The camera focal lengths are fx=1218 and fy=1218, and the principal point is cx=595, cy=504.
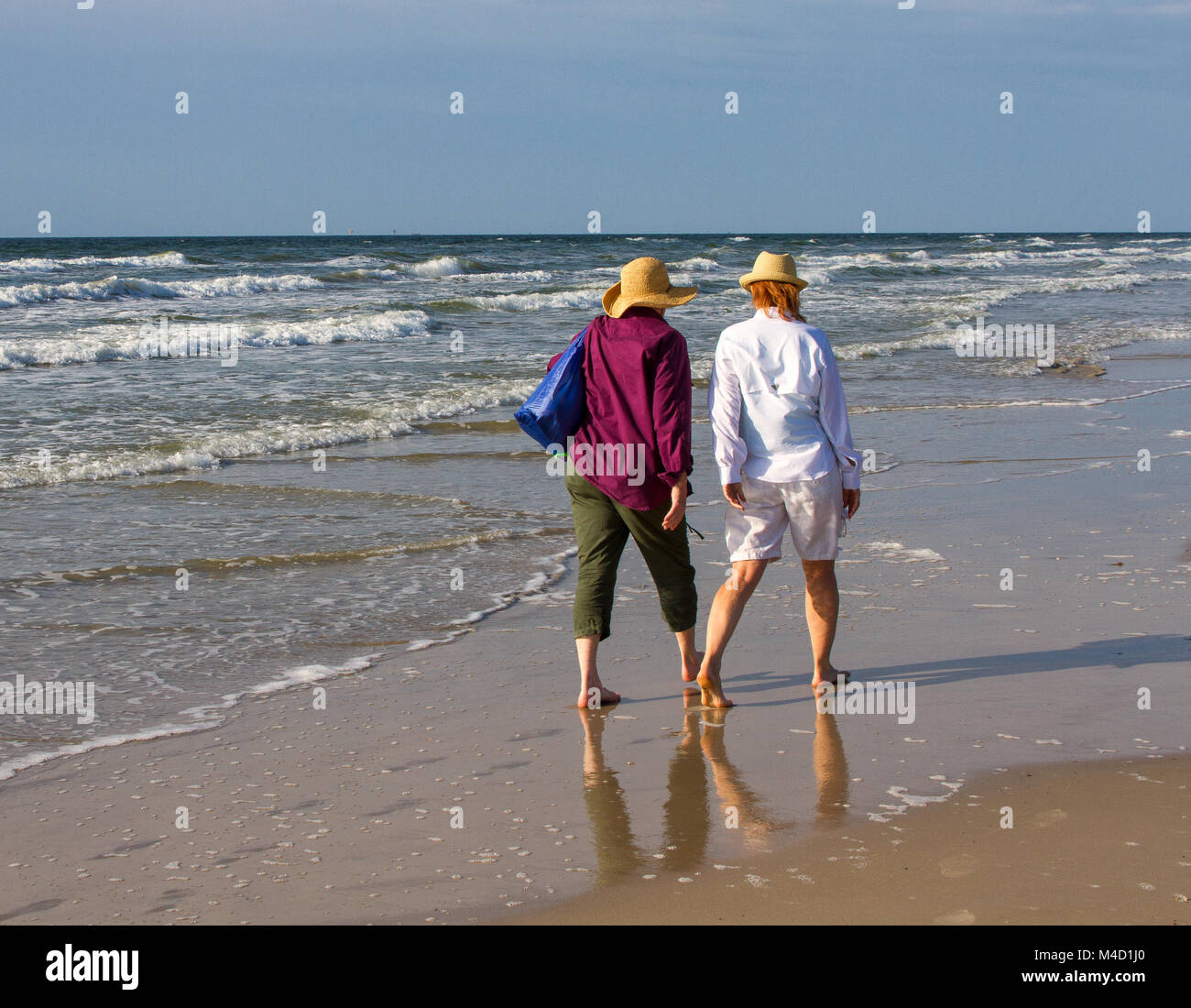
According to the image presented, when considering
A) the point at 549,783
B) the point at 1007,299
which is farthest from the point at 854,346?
the point at 549,783

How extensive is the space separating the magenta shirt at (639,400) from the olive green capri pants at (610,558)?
104 mm

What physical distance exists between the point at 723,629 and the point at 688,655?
27 centimetres

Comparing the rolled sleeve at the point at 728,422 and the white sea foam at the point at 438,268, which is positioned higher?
the white sea foam at the point at 438,268

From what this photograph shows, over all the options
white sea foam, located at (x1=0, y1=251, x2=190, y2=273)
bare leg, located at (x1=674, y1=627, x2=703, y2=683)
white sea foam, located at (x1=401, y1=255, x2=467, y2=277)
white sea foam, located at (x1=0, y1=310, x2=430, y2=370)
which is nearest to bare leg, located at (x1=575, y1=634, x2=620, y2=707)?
bare leg, located at (x1=674, y1=627, x2=703, y2=683)

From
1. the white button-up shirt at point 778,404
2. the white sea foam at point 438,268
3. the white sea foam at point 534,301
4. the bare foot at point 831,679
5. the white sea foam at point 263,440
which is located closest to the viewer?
the white button-up shirt at point 778,404

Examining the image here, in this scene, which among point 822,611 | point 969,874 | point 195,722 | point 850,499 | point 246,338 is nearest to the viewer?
point 969,874

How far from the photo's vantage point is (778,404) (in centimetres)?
430

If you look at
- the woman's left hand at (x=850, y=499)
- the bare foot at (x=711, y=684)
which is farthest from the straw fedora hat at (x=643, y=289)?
the bare foot at (x=711, y=684)

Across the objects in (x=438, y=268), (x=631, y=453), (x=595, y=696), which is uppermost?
(x=438, y=268)

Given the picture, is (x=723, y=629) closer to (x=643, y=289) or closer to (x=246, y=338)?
(x=643, y=289)

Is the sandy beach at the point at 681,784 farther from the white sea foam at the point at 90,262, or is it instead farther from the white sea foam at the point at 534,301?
the white sea foam at the point at 90,262

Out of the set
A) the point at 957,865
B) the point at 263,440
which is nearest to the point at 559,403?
the point at 957,865

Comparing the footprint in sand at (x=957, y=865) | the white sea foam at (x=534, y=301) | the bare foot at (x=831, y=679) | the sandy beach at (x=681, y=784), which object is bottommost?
the footprint in sand at (x=957, y=865)

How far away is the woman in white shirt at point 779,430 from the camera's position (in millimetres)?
4277
